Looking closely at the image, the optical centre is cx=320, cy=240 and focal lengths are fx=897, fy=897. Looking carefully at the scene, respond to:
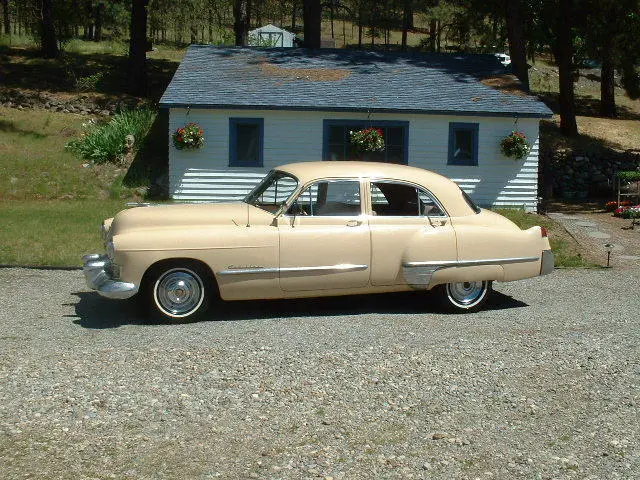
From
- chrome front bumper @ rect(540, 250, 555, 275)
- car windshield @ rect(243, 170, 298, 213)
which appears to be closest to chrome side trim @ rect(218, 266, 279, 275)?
car windshield @ rect(243, 170, 298, 213)

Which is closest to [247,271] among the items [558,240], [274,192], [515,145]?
[274,192]

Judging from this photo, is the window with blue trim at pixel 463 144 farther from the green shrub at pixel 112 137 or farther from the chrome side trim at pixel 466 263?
the chrome side trim at pixel 466 263

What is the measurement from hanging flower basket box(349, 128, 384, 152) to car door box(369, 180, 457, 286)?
10270 millimetres

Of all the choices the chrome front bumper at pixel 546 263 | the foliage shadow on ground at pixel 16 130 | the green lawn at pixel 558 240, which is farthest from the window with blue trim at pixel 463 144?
the chrome front bumper at pixel 546 263

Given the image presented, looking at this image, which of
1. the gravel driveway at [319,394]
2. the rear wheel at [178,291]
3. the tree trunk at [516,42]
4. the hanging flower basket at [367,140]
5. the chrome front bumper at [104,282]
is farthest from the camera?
the tree trunk at [516,42]

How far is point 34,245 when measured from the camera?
13641 mm

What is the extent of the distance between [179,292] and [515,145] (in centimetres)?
1334

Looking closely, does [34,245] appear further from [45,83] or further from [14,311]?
[45,83]

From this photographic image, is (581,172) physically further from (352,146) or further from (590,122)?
(352,146)

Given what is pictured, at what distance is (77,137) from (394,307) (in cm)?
1590

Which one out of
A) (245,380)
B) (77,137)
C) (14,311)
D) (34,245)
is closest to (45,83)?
(77,137)

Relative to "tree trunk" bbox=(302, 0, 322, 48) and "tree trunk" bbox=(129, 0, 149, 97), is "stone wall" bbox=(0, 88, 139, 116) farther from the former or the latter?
"tree trunk" bbox=(302, 0, 322, 48)

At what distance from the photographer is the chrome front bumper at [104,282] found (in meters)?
8.66

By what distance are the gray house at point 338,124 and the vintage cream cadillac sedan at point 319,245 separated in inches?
413
